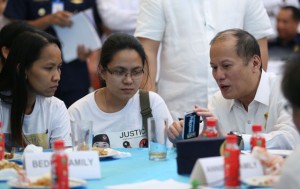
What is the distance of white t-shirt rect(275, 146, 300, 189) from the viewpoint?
2.60 metres

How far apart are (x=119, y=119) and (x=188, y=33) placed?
1035 mm

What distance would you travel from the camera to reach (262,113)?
4.32 meters

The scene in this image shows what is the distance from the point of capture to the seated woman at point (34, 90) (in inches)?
172

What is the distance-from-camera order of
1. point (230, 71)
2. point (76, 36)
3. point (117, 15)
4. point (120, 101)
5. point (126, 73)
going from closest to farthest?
point (230, 71)
point (126, 73)
point (120, 101)
point (76, 36)
point (117, 15)

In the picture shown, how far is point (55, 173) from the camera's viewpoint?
2.91 meters

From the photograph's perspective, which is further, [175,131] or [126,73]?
[126,73]

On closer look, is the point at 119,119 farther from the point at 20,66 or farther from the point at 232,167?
the point at 232,167

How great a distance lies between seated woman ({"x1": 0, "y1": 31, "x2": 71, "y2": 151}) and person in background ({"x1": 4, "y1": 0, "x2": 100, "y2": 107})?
173cm

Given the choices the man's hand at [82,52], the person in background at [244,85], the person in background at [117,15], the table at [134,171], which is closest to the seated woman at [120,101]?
the person in background at [244,85]

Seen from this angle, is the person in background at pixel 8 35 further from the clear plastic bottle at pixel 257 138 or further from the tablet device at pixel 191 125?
the clear plastic bottle at pixel 257 138

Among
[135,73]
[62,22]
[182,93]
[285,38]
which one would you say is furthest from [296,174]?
[285,38]

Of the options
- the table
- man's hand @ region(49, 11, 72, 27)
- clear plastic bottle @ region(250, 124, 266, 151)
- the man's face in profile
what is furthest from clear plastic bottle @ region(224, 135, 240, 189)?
man's hand @ region(49, 11, 72, 27)

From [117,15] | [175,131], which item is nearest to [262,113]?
[175,131]

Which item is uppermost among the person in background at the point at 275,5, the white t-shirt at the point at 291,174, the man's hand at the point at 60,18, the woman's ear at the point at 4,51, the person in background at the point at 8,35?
the person in background at the point at 275,5
